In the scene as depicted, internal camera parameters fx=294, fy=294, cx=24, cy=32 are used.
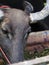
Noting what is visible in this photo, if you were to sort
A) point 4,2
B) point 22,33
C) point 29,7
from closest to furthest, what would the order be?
point 22,33 < point 29,7 < point 4,2

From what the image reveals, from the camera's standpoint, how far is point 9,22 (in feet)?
16.2

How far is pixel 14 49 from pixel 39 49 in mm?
1769

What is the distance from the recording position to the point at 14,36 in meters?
4.79

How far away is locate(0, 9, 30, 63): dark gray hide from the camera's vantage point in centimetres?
460

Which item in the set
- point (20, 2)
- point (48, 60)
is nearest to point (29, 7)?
point (20, 2)

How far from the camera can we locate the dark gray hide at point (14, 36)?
4598mm

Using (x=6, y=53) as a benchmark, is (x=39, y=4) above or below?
below

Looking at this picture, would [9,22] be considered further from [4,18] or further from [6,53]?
[6,53]

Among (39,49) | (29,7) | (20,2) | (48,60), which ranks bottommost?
(39,49)

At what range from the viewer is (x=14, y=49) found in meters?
4.64

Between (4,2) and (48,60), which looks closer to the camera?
(48,60)

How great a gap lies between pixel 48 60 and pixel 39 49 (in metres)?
3.57

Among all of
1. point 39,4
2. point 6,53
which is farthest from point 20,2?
point 6,53

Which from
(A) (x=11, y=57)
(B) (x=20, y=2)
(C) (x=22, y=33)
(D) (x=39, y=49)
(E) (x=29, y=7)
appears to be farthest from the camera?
(B) (x=20, y=2)
